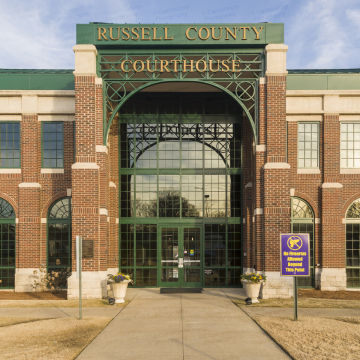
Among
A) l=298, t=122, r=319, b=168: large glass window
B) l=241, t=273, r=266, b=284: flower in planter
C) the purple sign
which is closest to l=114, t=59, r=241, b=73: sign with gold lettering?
l=298, t=122, r=319, b=168: large glass window

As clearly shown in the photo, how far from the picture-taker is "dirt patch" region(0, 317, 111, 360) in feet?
25.9

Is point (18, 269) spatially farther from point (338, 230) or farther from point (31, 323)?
point (338, 230)

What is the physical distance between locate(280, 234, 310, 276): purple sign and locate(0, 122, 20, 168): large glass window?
465 inches

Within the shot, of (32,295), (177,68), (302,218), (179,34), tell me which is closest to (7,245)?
(32,295)

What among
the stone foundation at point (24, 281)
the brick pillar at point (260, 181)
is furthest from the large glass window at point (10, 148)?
Answer: the brick pillar at point (260, 181)

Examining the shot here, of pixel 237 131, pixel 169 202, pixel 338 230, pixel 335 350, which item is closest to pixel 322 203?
pixel 338 230

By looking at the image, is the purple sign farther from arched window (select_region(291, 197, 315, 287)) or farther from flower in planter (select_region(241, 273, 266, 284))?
arched window (select_region(291, 197, 315, 287))

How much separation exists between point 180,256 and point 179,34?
9202 mm

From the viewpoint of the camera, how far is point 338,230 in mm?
16609

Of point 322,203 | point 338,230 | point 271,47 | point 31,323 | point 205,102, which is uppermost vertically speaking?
point 271,47

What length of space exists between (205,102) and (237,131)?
6.46 ft

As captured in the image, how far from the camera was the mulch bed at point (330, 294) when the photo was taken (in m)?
14.5

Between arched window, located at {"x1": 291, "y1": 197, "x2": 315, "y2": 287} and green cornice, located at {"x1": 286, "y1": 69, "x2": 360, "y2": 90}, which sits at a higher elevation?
green cornice, located at {"x1": 286, "y1": 69, "x2": 360, "y2": 90}

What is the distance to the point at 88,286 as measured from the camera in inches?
554
